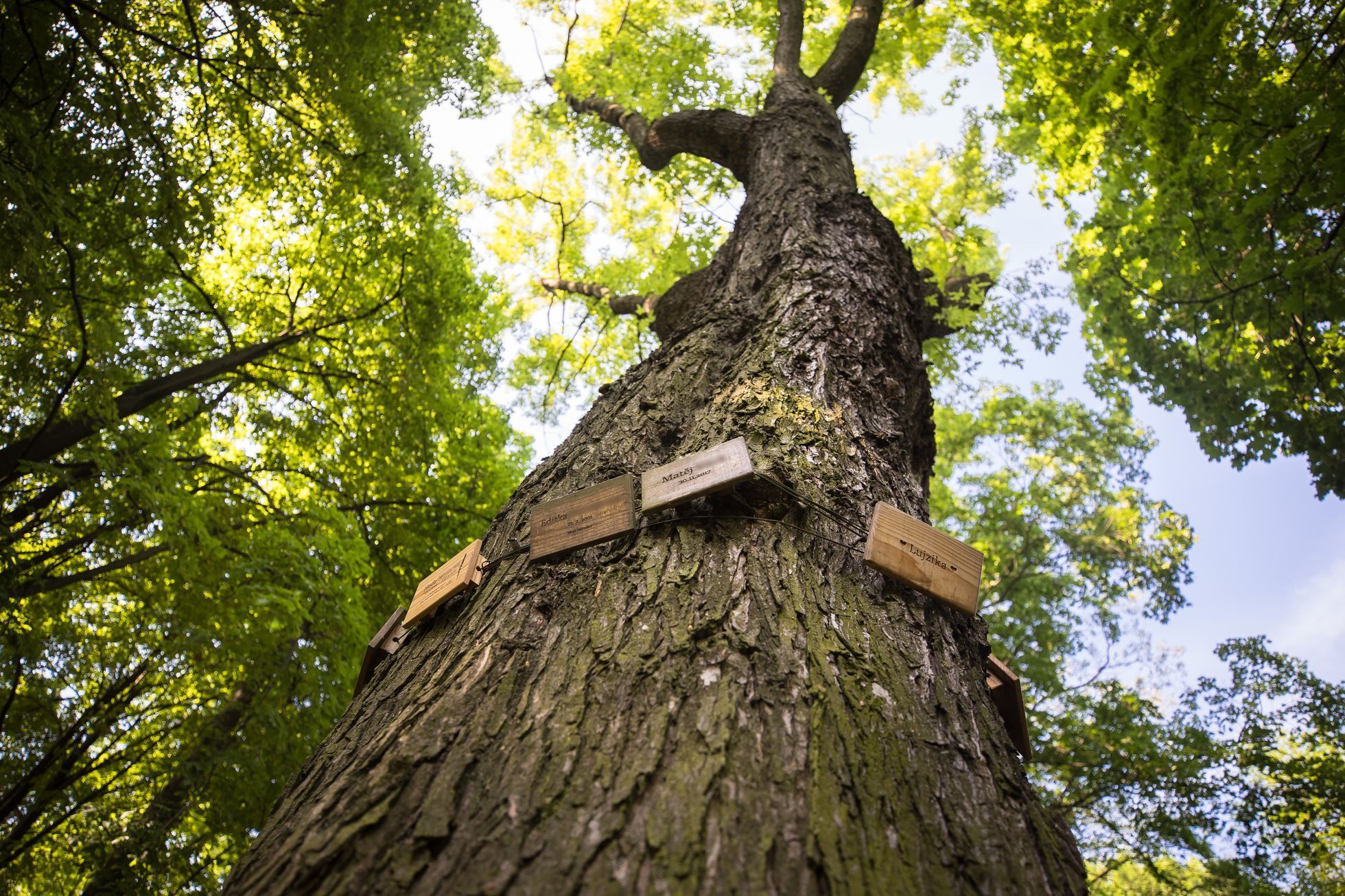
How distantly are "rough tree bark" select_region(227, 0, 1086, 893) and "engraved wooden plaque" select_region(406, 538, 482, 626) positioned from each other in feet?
0.17

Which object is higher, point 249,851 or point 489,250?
point 489,250

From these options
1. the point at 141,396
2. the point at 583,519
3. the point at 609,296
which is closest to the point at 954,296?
the point at 609,296

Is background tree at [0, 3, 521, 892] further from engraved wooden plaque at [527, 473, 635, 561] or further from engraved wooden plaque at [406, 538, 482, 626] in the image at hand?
engraved wooden plaque at [527, 473, 635, 561]

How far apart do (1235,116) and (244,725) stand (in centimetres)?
659

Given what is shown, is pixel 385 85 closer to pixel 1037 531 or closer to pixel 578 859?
pixel 578 859

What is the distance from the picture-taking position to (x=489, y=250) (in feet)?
32.1

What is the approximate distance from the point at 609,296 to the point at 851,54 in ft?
10.6

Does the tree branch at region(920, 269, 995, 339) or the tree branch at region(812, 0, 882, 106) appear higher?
the tree branch at region(812, 0, 882, 106)

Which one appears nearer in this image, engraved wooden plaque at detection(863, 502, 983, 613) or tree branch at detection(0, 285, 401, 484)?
engraved wooden plaque at detection(863, 502, 983, 613)

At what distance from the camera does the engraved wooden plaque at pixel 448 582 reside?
179cm

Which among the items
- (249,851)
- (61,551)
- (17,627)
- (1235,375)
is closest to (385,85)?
(61,551)

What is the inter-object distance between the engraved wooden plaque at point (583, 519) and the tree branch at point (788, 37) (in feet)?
16.0

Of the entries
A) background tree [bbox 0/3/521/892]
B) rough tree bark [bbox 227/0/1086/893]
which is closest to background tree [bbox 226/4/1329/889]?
rough tree bark [bbox 227/0/1086/893]

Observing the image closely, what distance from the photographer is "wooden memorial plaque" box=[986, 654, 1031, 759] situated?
1.80 metres
